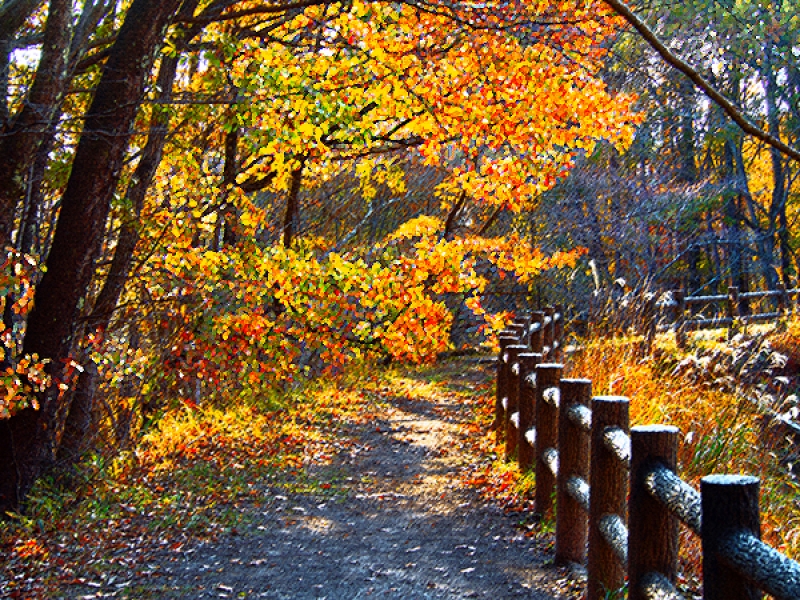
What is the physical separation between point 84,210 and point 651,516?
19.5 feet

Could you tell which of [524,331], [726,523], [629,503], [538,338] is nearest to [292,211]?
[524,331]

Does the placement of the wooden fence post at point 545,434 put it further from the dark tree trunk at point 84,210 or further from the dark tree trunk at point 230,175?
the dark tree trunk at point 230,175

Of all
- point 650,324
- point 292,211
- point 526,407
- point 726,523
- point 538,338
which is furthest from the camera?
point 292,211

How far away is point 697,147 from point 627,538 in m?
26.1

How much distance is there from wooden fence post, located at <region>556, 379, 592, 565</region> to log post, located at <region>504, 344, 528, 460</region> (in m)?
2.40

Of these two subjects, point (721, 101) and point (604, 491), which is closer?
point (721, 101)

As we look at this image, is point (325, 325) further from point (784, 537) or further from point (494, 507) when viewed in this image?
point (784, 537)

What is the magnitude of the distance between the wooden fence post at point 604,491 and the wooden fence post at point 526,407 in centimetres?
277

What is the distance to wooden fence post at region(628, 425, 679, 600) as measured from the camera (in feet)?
13.1

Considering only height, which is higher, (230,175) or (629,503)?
(230,175)

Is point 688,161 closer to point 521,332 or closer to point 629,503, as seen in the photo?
point 521,332

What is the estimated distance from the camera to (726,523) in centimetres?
305

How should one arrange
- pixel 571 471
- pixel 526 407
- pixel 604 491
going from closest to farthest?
pixel 604 491
pixel 571 471
pixel 526 407

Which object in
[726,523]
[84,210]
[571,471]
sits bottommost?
[571,471]
